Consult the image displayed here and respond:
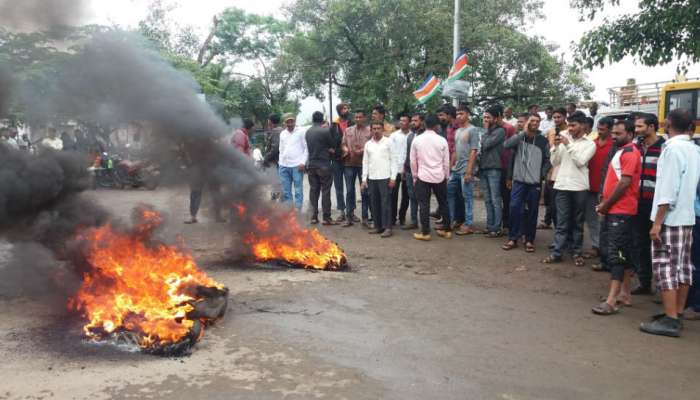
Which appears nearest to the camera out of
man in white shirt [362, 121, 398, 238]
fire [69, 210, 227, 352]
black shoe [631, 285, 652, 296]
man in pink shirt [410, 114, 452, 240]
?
fire [69, 210, 227, 352]

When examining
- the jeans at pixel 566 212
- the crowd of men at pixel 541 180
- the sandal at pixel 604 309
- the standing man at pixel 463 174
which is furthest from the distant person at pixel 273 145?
the sandal at pixel 604 309

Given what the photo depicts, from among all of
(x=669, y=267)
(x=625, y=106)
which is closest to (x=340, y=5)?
(x=625, y=106)

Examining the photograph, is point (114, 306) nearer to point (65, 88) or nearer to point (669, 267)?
point (65, 88)

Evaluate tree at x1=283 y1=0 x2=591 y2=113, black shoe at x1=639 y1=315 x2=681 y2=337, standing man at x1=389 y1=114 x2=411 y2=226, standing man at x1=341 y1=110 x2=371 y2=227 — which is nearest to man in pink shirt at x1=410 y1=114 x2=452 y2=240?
standing man at x1=389 y1=114 x2=411 y2=226

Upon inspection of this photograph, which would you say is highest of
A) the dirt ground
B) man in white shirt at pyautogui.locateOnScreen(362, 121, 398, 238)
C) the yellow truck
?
the yellow truck

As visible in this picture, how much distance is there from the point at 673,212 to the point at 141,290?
4913 mm

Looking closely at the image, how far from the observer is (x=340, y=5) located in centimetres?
2038

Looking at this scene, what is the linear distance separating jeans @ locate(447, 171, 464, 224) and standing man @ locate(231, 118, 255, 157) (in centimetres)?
376

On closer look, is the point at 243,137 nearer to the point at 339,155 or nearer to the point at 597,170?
the point at 339,155

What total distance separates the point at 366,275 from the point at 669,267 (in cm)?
335

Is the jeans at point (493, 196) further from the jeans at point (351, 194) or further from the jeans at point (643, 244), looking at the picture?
the jeans at point (643, 244)

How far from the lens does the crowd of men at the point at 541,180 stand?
5051 mm

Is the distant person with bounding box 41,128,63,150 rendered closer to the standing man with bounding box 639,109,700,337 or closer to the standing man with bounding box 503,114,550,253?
the standing man with bounding box 639,109,700,337

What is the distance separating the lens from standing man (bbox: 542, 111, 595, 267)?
7398 millimetres
